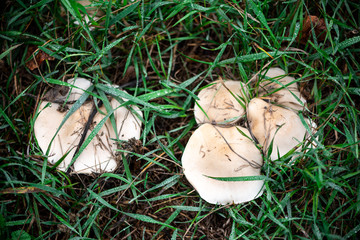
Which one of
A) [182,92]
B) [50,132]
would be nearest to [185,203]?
[182,92]

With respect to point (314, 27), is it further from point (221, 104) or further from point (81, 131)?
point (81, 131)

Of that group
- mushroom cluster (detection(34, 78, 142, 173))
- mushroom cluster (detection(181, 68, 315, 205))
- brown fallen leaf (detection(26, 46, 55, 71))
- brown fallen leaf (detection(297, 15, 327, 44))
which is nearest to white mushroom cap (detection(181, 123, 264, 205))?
mushroom cluster (detection(181, 68, 315, 205))

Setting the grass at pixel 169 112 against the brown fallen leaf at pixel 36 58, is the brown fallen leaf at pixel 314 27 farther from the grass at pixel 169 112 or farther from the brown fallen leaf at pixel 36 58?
the brown fallen leaf at pixel 36 58

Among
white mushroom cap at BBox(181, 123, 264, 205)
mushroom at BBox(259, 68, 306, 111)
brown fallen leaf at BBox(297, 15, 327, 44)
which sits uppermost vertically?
brown fallen leaf at BBox(297, 15, 327, 44)

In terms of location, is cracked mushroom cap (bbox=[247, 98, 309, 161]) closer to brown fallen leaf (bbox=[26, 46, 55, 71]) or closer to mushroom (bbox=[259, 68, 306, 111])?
mushroom (bbox=[259, 68, 306, 111])

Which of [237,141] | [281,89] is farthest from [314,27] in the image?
[237,141]

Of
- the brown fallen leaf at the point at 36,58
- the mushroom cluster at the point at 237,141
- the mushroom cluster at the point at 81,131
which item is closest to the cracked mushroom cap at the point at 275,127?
the mushroom cluster at the point at 237,141
